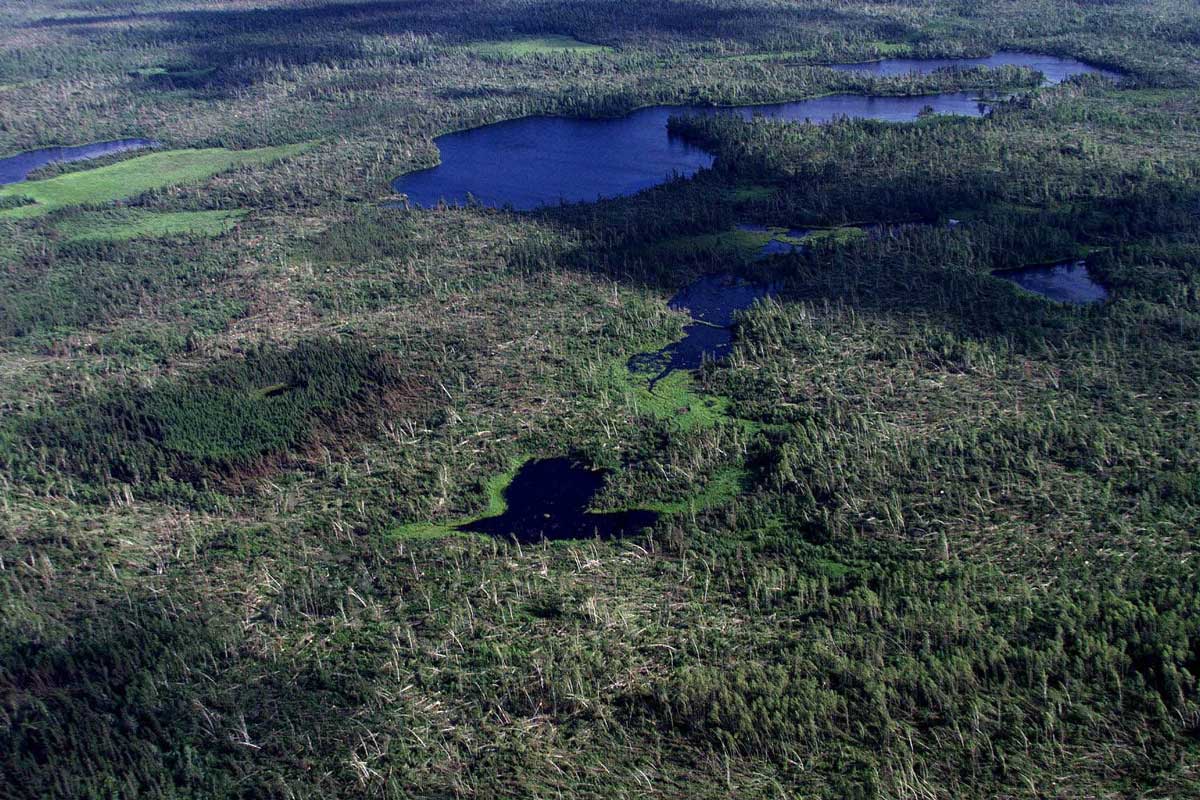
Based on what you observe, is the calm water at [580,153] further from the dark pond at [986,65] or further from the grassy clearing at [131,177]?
the grassy clearing at [131,177]

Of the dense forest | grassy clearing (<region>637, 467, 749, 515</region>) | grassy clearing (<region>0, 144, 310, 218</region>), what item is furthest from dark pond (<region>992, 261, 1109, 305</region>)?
grassy clearing (<region>0, 144, 310, 218</region>)

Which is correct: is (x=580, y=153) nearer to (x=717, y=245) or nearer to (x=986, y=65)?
(x=717, y=245)

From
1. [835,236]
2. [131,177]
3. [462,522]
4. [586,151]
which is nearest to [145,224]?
[131,177]

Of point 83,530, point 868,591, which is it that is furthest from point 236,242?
point 868,591

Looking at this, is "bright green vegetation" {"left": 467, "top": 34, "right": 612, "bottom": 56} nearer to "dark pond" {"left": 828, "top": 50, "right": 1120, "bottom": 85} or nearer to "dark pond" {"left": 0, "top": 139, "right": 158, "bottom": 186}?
"dark pond" {"left": 828, "top": 50, "right": 1120, "bottom": 85}

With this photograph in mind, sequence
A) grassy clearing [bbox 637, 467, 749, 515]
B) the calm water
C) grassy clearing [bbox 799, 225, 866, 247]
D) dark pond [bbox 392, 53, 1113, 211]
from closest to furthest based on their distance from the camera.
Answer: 1. grassy clearing [bbox 637, 467, 749, 515]
2. grassy clearing [bbox 799, 225, 866, 247]
3. the calm water
4. dark pond [bbox 392, 53, 1113, 211]
